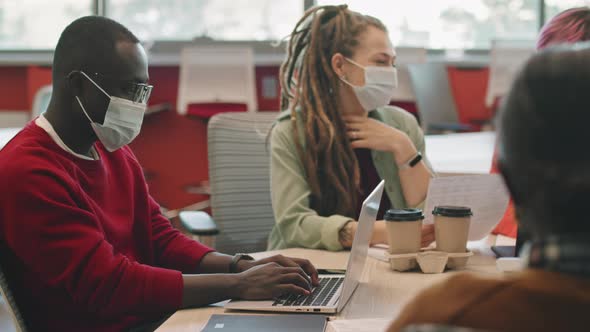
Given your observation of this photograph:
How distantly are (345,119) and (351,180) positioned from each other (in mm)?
183

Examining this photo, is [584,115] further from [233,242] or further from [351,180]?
[233,242]

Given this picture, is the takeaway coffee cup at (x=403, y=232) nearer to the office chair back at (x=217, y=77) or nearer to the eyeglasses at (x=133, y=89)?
the eyeglasses at (x=133, y=89)

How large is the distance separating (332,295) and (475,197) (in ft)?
1.73

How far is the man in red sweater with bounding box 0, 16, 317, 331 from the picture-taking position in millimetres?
1314

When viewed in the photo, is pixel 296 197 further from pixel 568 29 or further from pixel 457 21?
pixel 457 21

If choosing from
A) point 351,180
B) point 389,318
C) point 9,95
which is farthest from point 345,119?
point 9,95

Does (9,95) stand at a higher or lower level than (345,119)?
lower

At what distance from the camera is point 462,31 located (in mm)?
6617

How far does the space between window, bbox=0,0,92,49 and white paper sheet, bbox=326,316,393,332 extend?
17.9 feet

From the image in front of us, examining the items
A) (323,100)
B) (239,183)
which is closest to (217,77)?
(239,183)

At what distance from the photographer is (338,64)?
219 cm

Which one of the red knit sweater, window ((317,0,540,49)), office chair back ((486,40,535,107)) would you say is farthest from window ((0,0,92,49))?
the red knit sweater

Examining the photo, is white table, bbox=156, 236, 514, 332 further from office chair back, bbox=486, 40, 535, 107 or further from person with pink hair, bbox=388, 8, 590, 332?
office chair back, bbox=486, 40, 535, 107

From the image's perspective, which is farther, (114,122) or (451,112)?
(451,112)
